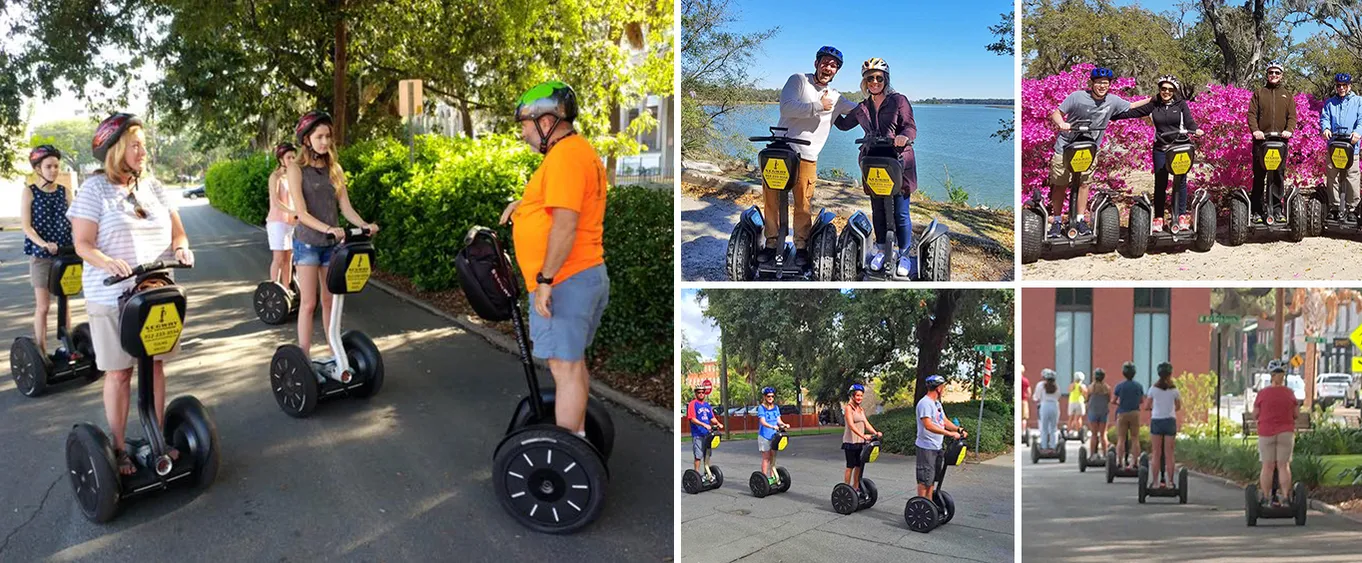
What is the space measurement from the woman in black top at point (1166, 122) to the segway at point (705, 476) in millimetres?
1852

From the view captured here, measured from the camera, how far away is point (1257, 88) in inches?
137

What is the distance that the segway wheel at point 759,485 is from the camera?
322 cm

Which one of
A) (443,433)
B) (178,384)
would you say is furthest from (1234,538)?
(178,384)

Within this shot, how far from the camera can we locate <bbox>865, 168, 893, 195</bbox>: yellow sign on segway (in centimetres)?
299

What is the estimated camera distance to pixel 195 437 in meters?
4.30

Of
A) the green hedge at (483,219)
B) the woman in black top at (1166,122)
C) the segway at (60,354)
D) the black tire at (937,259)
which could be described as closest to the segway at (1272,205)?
the woman in black top at (1166,122)

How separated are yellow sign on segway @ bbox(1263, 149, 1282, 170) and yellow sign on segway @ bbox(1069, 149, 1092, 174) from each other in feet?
2.38

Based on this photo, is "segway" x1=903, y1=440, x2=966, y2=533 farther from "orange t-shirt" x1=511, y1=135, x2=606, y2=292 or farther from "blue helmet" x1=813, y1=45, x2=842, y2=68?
"orange t-shirt" x1=511, y1=135, x2=606, y2=292

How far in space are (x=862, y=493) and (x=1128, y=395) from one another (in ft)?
3.76

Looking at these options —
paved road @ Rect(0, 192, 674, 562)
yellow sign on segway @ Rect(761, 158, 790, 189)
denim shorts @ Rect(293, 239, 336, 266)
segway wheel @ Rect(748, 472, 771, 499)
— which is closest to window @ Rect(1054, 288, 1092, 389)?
yellow sign on segway @ Rect(761, 158, 790, 189)

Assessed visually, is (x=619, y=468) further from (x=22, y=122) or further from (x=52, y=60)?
(x=22, y=122)

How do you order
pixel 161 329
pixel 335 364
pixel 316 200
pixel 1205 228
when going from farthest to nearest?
pixel 335 364
pixel 316 200
pixel 161 329
pixel 1205 228

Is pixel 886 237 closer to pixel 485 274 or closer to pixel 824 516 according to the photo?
pixel 824 516

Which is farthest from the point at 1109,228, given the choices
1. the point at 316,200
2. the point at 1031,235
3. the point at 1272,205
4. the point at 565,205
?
the point at 316,200
